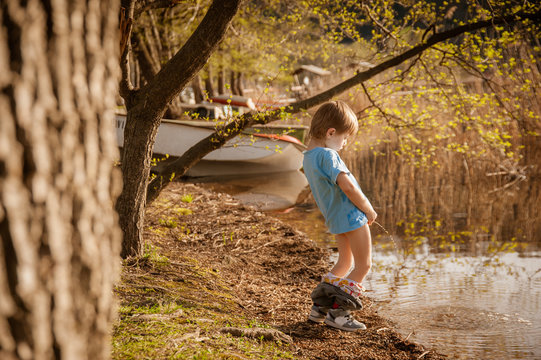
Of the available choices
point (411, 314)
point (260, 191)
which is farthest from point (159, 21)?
point (411, 314)

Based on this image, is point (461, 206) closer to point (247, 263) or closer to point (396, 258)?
point (396, 258)

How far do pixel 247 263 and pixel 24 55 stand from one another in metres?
4.13

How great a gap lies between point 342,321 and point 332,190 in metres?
0.91

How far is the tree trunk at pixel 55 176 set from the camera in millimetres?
1106

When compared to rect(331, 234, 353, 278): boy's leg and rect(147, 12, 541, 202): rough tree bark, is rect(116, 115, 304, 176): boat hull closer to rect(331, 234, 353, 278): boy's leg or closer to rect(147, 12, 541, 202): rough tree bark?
rect(147, 12, 541, 202): rough tree bark

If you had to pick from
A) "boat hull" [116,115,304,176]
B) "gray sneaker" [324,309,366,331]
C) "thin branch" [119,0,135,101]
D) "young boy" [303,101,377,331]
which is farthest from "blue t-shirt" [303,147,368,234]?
"boat hull" [116,115,304,176]

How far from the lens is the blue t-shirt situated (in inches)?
133

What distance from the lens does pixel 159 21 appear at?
15.0 m

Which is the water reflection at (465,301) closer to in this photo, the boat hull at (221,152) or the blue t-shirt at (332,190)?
the blue t-shirt at (332,190)

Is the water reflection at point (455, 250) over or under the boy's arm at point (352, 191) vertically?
under

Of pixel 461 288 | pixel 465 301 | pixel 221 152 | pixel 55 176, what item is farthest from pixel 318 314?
pixel 221 152

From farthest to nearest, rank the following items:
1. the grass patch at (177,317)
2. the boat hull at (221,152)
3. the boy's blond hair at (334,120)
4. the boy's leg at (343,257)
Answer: the boat hull at (221,152), the boy's leg at (343,257), the boy's blond hair at (334,120), the grass patch at (177,317)

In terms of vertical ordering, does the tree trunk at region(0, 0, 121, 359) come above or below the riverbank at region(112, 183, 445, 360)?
above

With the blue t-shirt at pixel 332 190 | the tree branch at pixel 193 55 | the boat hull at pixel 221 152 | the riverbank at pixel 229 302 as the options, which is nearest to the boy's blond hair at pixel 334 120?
the blue t-shirt at pixel 332 190
